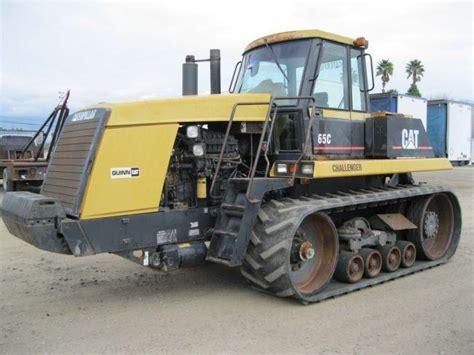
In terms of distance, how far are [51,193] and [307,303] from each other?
289cm

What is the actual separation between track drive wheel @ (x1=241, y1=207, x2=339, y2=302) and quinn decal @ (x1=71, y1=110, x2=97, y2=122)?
1.99m

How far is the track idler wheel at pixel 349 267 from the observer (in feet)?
19.5

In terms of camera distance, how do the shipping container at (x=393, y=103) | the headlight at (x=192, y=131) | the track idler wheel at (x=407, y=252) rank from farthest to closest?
the shipping container at (x=393, y=103)
the track idler wheel at (x=407, y=252)
the headlight at (x=192, y=131)

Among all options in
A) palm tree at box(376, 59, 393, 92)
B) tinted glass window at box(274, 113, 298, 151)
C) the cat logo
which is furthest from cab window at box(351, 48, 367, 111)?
palm tree at box(376, 59, 393, 92)

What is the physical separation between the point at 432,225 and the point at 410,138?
1.41m

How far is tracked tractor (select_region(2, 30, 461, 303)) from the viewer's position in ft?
15.8

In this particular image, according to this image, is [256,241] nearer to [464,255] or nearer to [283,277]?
[283,277]

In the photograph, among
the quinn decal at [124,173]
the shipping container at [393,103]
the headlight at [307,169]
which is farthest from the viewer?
the shipping container at [393,103]

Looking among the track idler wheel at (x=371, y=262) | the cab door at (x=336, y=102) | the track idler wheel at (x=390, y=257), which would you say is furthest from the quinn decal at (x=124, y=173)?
the track idler wheel at (x=390, y=257)

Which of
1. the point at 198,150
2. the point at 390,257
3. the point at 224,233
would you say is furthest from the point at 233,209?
the point at 390,257

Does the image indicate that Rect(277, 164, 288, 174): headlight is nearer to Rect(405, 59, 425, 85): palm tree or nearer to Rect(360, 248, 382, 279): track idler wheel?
Rect(360, 248, 382, 279): track idler wheel

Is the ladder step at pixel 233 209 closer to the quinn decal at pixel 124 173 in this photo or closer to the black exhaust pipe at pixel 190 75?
the quinn decal at pixel 124 173

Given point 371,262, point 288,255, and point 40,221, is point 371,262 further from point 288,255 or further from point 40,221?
point 40,221

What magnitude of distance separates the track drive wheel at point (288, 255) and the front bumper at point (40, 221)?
1875 millimetres
